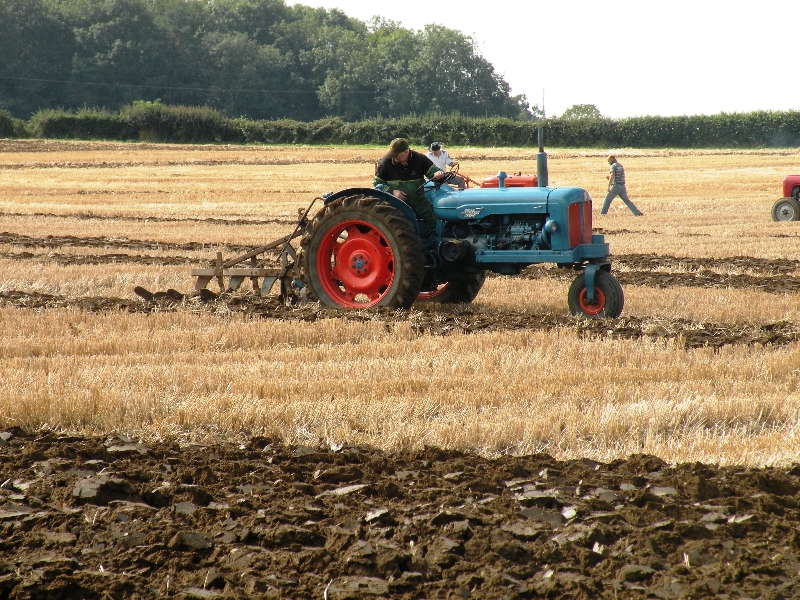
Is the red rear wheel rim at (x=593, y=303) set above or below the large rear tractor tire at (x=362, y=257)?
below

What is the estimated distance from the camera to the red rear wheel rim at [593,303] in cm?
789

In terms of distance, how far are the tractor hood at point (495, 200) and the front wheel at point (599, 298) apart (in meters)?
0.68

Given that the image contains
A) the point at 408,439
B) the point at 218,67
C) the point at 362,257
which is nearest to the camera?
the point at 408,439

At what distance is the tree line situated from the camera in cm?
6688

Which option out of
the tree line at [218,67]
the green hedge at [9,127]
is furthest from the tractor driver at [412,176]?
the tree line at [218,67]

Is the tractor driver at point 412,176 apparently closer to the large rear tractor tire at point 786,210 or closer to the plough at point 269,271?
the plough at point 269,271

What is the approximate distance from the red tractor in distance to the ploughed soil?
1433 centimetres

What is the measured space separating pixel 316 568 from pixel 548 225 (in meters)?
5.09

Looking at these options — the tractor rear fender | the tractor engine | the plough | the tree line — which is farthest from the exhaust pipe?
the tree line

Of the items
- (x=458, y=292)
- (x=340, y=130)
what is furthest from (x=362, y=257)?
(x=340, y=130)

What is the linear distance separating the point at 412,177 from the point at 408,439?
13.6 feet

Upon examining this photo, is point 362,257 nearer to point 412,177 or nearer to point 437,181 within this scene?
point 412,177

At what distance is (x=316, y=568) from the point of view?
3211mm

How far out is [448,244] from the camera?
8.12 m
